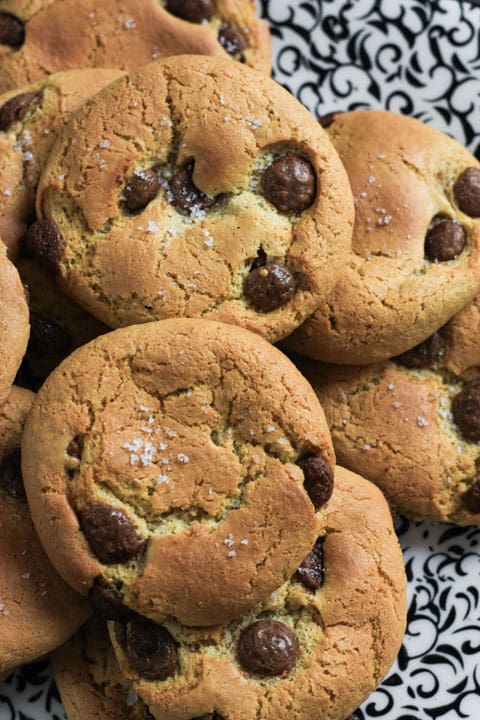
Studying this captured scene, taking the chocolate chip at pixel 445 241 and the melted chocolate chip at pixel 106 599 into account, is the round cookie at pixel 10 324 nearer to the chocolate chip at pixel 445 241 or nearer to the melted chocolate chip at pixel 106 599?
the melted chocolate chip at pixel 106 599

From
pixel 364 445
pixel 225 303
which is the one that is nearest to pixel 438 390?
pixel 364 445

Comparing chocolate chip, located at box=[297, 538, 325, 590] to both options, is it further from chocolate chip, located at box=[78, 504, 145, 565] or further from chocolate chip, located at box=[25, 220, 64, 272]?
chocolate chip, located at box=[25, 220, 64, 272]

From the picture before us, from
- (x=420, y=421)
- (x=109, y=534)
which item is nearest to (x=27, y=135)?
(x=109, y=534)

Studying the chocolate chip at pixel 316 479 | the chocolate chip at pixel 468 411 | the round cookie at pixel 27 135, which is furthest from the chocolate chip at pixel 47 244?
the chocolate chip at pixel 468 411

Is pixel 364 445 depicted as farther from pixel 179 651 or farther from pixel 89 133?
pixel 89 133

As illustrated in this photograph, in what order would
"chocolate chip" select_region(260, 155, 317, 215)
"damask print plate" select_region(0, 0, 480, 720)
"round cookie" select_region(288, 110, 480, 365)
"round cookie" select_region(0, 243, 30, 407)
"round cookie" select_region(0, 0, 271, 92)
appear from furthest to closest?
"damask print plate" select_region(0, 0, 480, 720)
"round cookie" select_region(0, 0, 271, 92)
"round cookie" select_region(288, 110, 480, 365)
"chocolate chip" select_region(260, 155, 317, 215)
"round cookie" select_region(0, 243, 30, 407)

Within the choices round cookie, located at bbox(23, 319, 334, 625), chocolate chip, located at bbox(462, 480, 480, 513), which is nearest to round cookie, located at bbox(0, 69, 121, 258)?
round cookie, located at bbox(23, 319, 334, 625)
